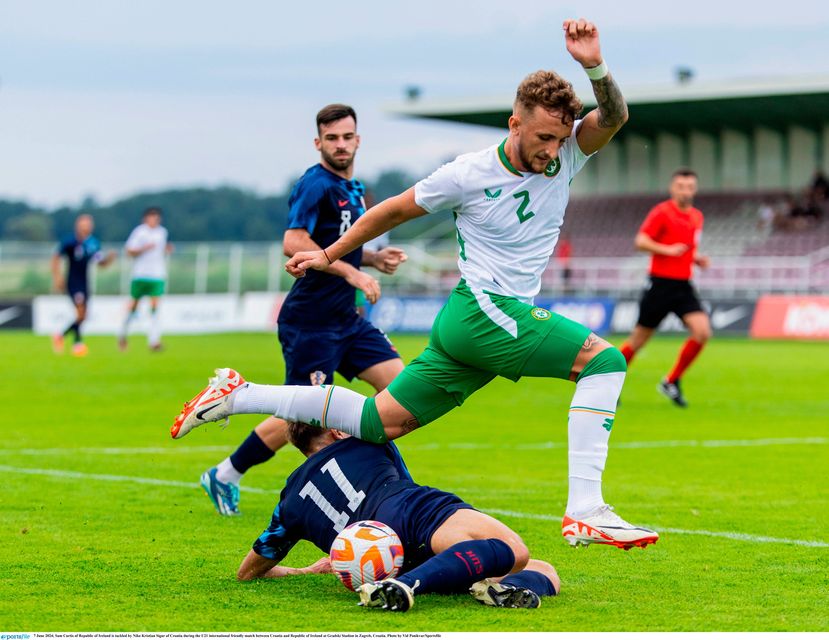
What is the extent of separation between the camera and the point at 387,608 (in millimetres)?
5246

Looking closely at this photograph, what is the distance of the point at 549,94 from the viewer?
580cm

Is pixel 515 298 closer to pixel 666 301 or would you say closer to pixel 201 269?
pixel 666 301

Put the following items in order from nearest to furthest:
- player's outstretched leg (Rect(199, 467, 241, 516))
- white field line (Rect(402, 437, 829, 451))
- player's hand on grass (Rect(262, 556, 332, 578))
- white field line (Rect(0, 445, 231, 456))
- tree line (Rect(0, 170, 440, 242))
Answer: player's hand on grass (Rect(262, 556, 332, 578))
player's outstretched leg (Rect(199, 467, 241, 516))
white field line (Rect(0, 445, 231, 456))
white field line (Rect(402, 437, 829, 451))
tree line (Rect(0, 170, 440, 242))

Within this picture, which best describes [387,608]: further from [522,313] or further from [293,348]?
[293,348]

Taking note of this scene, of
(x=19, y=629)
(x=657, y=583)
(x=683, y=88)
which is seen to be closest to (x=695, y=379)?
(x=657, y=583)

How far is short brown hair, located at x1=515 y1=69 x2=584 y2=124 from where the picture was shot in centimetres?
580

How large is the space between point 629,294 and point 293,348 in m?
29.5

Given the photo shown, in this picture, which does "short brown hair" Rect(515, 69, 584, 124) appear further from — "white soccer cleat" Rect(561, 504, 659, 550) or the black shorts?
the black shorts

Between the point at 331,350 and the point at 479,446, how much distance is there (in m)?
3.73

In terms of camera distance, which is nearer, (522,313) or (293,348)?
(522,313)

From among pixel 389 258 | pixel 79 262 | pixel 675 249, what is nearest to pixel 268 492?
pixel 389 258

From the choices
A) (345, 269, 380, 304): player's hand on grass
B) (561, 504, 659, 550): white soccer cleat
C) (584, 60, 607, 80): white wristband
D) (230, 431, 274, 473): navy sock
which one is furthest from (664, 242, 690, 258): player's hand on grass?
(561, 504, 659, 550): white soccer cleat

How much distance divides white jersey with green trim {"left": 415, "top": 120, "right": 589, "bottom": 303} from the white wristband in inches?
9.5

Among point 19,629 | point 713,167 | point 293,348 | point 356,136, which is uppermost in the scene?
point 713,167
